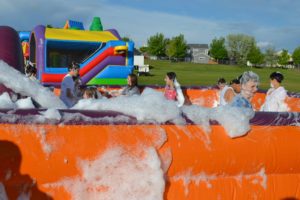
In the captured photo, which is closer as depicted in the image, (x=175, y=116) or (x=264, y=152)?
(x=175, y=116)

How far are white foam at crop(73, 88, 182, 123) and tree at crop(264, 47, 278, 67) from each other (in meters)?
76.0

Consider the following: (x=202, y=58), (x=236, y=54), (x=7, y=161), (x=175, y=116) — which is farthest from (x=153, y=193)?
(x=202, y=58)

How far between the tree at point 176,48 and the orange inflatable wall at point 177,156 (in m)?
65.8

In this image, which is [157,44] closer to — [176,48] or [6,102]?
[176,48]

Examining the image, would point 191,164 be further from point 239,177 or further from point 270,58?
point 270,58

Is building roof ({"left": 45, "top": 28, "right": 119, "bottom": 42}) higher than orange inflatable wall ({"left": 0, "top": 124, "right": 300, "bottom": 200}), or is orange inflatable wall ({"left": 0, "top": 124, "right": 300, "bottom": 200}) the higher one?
building roof ({"left": 45, "top": 28, "right": 119, "bottom": 42})

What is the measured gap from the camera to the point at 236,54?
73812 millimetres

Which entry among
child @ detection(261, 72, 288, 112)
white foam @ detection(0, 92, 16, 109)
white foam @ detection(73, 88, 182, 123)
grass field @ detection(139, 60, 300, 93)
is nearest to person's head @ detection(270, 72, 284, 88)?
child @ detection(261, 72, 288, 112)

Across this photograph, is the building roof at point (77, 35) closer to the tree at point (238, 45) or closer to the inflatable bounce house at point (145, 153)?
the inflatable bounce house at point (145, 153)

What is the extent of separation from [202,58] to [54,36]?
263 ft

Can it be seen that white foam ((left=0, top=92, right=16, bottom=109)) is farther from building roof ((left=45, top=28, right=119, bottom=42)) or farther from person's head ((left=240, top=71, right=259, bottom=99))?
building roof ((left=45, top=28, right=119, bottom=42))

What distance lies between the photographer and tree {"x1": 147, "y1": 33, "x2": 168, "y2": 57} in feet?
231

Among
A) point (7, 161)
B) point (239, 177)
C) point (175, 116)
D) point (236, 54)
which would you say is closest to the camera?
point (7, 161)

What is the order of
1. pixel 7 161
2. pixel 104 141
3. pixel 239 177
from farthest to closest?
pixel 239 177 < pixel 104 141 < pixel 7 161
